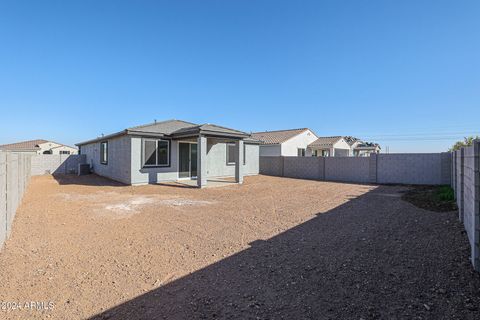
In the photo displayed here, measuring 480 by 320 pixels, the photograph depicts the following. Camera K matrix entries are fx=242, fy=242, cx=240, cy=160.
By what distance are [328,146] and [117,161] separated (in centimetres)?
2070

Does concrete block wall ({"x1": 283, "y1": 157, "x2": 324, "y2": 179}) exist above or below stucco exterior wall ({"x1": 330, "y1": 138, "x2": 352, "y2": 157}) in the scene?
below

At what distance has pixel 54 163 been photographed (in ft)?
64.1

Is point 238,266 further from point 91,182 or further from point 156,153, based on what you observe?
point 91,182

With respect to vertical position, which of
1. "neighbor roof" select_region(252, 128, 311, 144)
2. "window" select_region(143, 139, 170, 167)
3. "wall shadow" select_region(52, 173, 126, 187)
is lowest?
"wall shadow" select_region(52, 173, 126, 187)

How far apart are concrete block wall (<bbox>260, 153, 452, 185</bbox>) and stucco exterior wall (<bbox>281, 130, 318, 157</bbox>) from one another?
5.27 meters

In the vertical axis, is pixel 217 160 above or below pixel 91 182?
above

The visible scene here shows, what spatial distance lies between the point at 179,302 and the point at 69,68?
47.5 ft

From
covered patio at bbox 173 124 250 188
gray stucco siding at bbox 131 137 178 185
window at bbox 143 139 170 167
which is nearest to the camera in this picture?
covered patio at bbox 173 124 250 188

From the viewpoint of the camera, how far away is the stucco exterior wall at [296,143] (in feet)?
77.3

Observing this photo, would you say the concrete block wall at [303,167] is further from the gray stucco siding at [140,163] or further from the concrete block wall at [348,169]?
the gray stucco siding at [140,163]

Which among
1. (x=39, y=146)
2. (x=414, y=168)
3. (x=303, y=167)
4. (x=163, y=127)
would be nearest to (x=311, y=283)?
(x=163, y=127)

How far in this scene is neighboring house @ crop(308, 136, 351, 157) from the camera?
26.6 metres

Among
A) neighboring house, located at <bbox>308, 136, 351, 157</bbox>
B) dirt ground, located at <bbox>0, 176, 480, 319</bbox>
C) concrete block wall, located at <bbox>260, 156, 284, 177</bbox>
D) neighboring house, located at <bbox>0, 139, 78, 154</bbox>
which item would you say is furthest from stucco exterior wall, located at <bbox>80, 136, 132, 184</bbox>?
neighboring house, located at <bbox>0, 139, 78, 154</bbox>

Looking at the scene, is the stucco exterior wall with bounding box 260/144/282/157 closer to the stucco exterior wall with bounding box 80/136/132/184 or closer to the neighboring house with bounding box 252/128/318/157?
the neighboring house with bounding box 252/128/318/157
